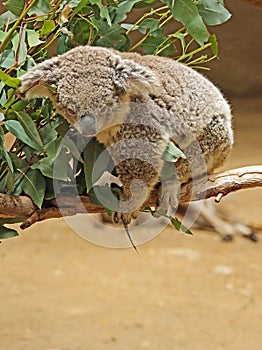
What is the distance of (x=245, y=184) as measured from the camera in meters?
1.92

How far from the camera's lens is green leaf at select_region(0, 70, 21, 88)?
154 centimetres

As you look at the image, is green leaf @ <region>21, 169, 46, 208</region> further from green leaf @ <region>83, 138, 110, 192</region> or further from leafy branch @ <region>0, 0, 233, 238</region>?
green leaf @ <region>83, 138, 110, 192</region>

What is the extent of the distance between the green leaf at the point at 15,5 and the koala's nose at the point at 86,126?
0.31 metres

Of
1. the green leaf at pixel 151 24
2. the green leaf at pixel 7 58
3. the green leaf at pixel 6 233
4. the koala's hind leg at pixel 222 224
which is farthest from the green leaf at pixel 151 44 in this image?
the koala's hind leg at pixel 222 224

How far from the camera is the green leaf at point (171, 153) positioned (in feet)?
5.67

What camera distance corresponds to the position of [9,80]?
156 cm

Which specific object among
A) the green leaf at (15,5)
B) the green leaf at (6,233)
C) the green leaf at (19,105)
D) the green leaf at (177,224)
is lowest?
the green leaf at (6,233)

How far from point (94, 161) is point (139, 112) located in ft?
0.60

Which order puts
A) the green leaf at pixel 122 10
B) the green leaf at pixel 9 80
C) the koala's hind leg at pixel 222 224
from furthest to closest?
the koala's hind leg at pixel 222 224 → the green leaf at pixel 122 10 → the green leaf at pixel 9 80

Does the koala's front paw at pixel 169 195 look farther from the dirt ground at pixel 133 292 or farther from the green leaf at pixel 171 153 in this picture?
the dirt ground at pixel 133 292

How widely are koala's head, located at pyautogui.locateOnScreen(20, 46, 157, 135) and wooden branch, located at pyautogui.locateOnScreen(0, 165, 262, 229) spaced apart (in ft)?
0.76

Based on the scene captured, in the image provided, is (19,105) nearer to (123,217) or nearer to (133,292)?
(123,217)

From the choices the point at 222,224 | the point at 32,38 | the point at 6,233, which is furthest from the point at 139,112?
the point at 222,224

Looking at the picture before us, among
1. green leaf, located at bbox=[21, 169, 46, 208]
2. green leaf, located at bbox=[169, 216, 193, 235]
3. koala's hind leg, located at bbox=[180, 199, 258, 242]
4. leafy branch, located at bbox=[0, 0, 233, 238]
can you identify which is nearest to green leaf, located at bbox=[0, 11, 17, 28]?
leafy branch, located at bbox=[0, 0, 233, 238]
